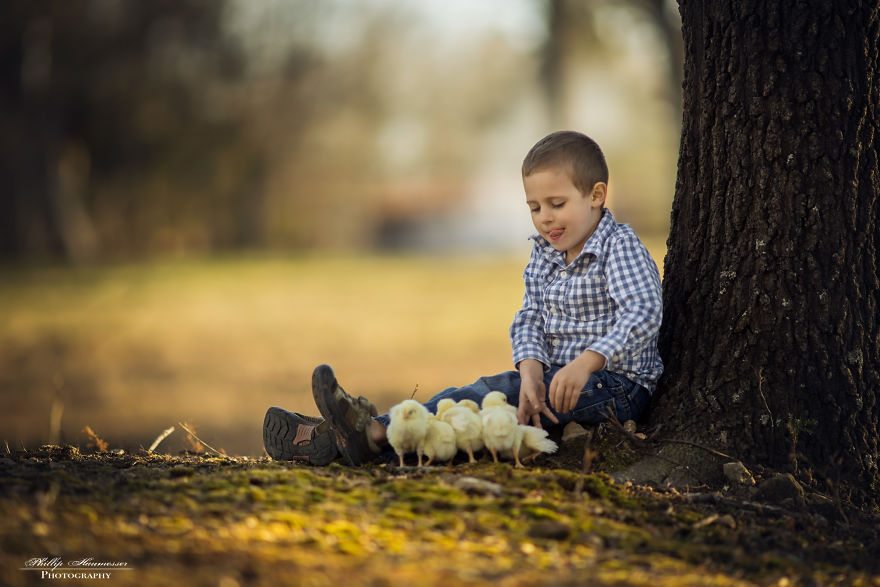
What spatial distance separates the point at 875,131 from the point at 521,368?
186 cm

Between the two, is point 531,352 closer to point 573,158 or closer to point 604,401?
point 604,401

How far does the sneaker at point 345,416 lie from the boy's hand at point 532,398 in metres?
0.70

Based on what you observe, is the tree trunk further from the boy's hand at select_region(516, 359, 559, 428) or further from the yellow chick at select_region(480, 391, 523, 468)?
the yellow chick at select_region(480, 391, 523, 468)

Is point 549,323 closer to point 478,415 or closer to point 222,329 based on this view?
point 478,415

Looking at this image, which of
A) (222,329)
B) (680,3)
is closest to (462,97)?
(222,329)

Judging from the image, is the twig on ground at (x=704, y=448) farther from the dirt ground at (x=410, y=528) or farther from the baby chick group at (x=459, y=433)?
the baby chick group at (x=459, y=433)

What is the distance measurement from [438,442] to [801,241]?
177cm

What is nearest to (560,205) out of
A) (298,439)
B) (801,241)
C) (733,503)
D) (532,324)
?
(532,324)

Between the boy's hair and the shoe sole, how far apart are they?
135cm

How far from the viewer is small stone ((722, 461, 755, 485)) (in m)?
3.14

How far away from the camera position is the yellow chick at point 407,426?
3188mm
